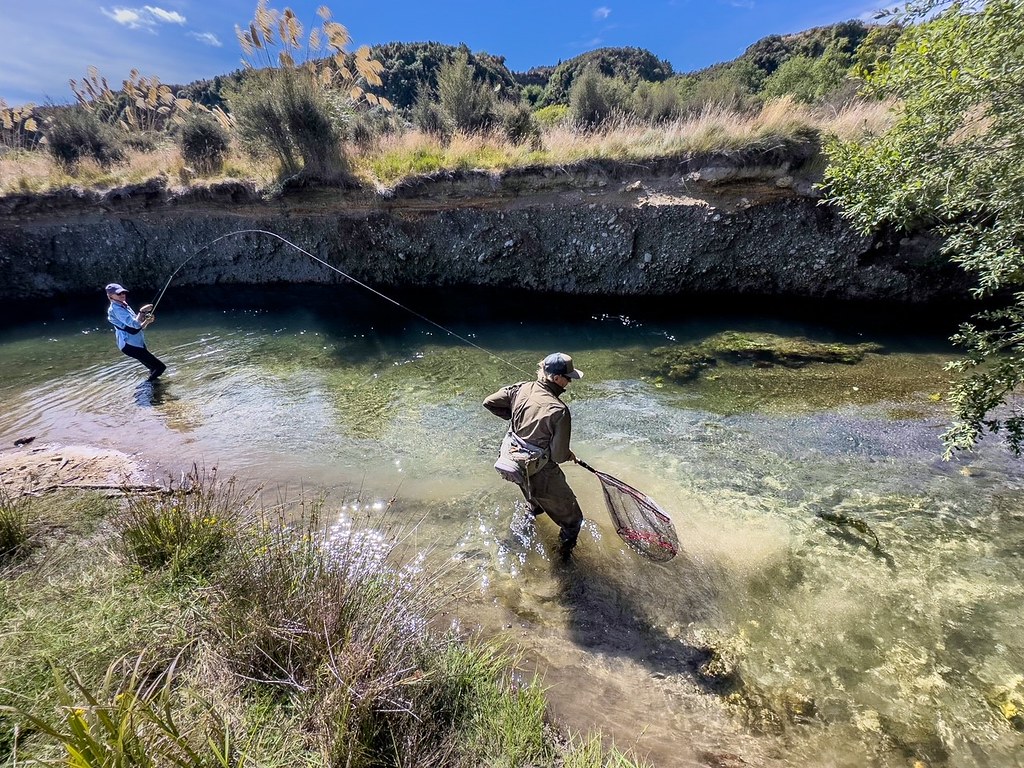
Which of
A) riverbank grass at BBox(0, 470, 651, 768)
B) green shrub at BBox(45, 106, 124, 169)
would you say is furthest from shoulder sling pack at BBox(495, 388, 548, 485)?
green shrub at BBox(45, 106, 124, 169)

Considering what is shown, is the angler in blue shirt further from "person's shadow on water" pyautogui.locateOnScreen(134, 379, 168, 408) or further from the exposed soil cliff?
the exposed soil cliff

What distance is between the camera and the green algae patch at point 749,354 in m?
8.47

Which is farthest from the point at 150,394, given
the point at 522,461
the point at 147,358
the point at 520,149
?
the point at 520,149

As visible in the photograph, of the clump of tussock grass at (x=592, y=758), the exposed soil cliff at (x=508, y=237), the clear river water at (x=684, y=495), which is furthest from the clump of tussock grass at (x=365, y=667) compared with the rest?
the exposed soil cliff at (x=508, y=237)

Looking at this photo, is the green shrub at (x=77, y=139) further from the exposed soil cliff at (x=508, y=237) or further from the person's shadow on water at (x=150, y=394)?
the person's shadow on water at (x=150, y=394)

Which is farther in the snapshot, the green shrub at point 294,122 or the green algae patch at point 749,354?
the green shrub at point 294,122

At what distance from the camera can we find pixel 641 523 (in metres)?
4.72

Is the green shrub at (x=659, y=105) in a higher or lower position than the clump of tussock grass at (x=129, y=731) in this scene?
higher

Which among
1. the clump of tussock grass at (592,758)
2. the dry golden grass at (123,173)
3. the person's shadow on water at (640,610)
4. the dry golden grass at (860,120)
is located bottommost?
the person's shadow on water at (640,610)

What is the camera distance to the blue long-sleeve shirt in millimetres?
7832

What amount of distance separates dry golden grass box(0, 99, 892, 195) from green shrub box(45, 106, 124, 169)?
63cm

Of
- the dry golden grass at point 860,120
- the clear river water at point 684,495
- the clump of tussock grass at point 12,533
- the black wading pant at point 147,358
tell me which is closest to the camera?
the clear river water at point 684,495

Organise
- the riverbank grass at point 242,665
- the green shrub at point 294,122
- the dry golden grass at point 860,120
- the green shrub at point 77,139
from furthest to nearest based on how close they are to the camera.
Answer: the green shrub at point 77,139, the green shrub at point 294,122, the dry golden grass at point 860,120, the riverbank grass at point 242,665

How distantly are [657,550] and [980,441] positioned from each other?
16.6 ft
